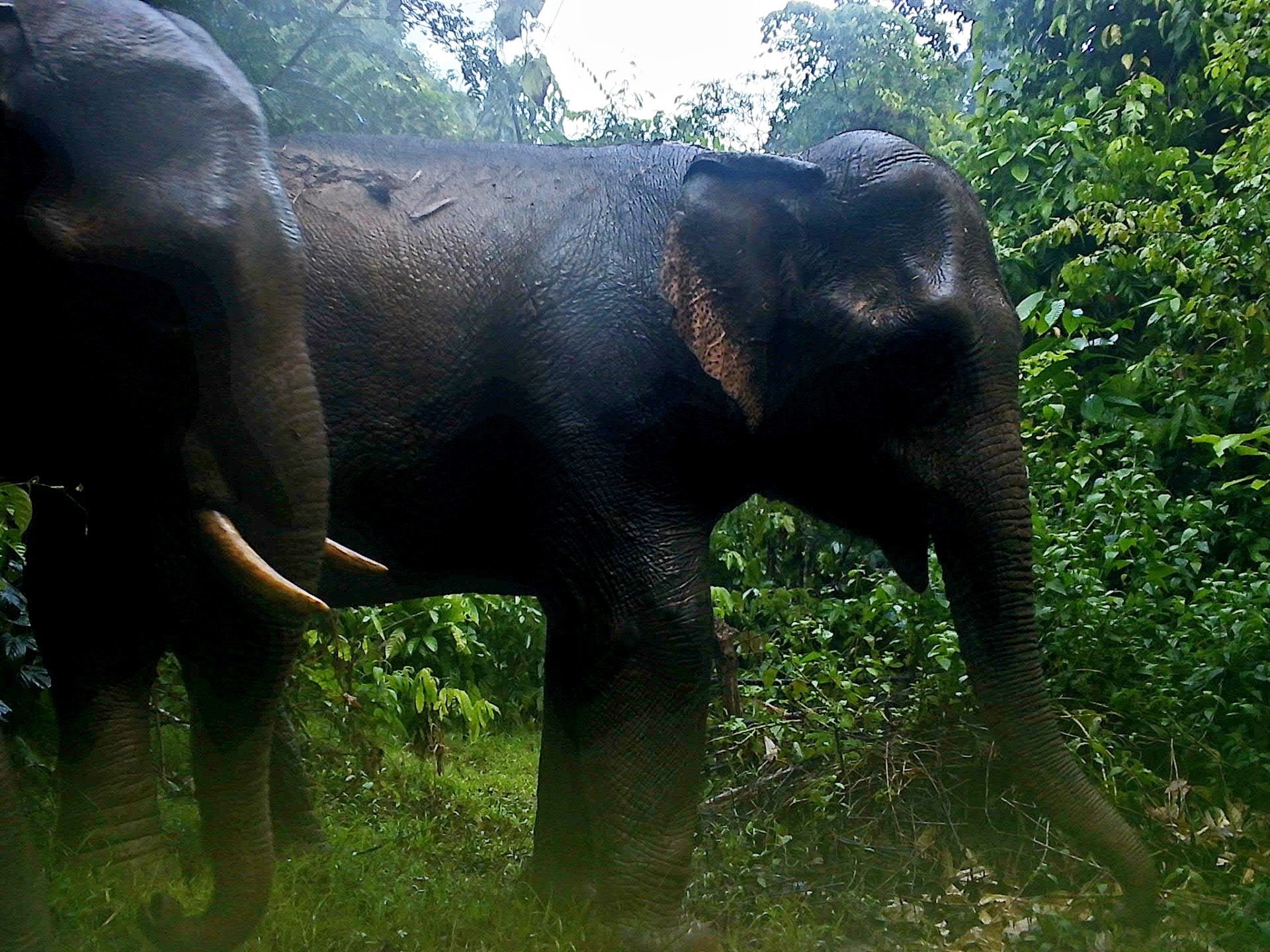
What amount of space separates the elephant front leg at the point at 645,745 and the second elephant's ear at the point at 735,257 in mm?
641

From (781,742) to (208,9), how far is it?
123 inches

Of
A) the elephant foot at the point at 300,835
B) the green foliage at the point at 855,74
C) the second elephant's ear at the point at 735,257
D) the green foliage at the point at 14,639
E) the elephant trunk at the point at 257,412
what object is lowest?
the elephant foot at the point at 300,835

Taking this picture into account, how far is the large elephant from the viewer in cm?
248

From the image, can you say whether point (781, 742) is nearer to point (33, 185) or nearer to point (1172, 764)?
point (1172, 764)

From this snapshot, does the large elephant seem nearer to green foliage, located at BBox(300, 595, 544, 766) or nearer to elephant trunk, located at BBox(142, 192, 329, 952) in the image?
elephant trunk, located at BBox(142, 192, 329, 952)

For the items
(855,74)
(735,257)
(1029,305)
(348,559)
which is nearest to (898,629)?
(1029,305)

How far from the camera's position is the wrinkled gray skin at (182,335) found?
2484mm

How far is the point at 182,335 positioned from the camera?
2611 millimetres

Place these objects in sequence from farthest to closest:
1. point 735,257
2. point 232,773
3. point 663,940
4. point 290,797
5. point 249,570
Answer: point 290,797
point 735,257
point 663,940
point 232,773
point 249,570

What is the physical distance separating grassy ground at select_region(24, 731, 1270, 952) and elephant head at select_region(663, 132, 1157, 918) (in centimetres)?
41

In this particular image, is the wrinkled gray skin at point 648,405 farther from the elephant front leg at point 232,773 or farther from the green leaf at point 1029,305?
the green leaf at point 1029,305

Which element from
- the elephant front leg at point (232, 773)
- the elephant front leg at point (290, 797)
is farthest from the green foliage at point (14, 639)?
the elephant front leg at point (232, 773)

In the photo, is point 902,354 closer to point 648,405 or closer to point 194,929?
point 648,405

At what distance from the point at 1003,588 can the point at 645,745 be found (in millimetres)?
1144
